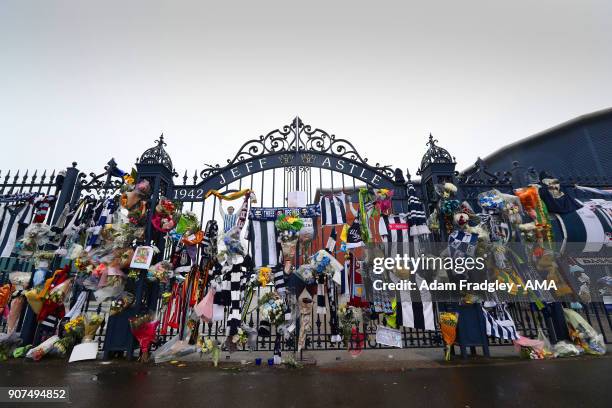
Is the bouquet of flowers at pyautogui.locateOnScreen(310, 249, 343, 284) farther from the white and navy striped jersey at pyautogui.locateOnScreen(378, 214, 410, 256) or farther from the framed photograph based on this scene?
the framed photograph

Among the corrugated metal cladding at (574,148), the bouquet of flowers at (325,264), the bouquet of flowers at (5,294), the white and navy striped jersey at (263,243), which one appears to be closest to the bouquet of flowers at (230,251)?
the white and navy striped jersey at (263,243)

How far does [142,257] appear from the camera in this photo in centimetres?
569

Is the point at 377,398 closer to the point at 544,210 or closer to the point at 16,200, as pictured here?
the point at 544,210

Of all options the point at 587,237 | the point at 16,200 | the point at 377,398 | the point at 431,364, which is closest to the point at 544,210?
the point at 587,237

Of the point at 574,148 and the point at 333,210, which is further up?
the point at 574,148

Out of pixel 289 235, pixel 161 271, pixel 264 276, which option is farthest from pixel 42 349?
pixel 289 235

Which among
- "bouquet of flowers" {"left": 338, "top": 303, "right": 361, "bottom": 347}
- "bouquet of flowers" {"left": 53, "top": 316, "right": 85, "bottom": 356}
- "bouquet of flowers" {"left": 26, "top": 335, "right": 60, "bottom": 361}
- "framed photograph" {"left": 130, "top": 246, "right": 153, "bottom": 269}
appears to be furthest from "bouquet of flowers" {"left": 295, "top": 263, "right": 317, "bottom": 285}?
"bouquet of flowers" {"left": 26, "top": 335, "right": 60, "bottom": 361}

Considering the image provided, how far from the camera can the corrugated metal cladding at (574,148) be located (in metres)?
11.8

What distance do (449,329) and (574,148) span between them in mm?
13303

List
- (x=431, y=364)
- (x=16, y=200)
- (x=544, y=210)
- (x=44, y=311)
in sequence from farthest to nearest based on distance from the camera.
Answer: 1. (x=16, y=200)
2. (x=544, y=210)
3. (x=44, y=311)
4. (x=431, y=364)

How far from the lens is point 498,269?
5766 mm

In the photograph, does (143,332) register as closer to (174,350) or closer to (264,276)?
(174,350)

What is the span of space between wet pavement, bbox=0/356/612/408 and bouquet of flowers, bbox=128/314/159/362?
24 centimetres

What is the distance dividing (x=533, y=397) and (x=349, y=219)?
4201mm
